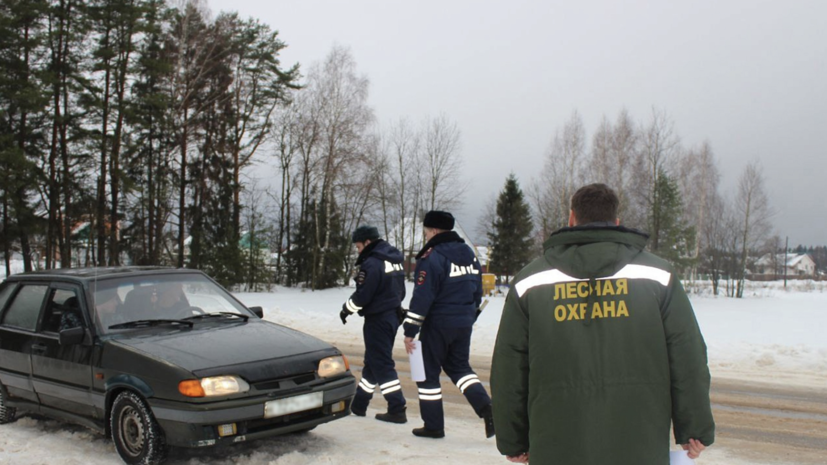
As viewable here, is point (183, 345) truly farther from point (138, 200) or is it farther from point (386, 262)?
point (138, 200)

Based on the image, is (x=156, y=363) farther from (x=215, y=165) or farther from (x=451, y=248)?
(x=215, y=165)

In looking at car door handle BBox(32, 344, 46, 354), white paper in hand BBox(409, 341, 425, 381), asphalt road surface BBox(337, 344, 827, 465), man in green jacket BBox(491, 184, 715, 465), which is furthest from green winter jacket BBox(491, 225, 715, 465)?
car door handle BBox(32, 344, 46, 354)

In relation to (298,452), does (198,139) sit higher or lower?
higher

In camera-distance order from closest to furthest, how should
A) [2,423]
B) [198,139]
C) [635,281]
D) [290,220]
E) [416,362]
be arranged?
[635,281]
[416,362]
[2,423]
[198,139]
[290,220]

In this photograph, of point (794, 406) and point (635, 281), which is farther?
point (794, 406)

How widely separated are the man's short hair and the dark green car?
2.91 metres

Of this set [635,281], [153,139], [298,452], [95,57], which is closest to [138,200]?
[153,139]

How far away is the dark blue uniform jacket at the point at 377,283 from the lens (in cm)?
650

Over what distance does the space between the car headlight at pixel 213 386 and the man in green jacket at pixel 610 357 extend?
2.60 metres

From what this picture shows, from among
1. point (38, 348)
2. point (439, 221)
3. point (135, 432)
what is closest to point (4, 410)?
point (38, 348)

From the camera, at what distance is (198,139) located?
3534cm

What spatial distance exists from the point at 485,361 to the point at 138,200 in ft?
86.0

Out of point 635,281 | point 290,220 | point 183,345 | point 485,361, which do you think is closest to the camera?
point 635,281

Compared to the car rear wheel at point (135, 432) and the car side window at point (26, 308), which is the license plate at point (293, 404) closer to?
A: the car rear wheel at point (135, 432)
